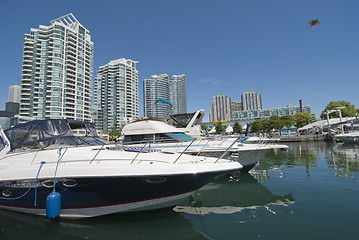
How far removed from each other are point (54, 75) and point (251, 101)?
553 feet

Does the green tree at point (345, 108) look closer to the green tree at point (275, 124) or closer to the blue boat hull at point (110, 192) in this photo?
the green tree at point (275, 124)

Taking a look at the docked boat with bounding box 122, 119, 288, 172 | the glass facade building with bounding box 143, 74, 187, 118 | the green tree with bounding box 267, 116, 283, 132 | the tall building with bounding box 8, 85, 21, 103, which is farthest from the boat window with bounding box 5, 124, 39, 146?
the tall building with bounding box 8, 85, 21, 103

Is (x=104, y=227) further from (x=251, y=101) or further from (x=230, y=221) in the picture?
(x=251, y=101)

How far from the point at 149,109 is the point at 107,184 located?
114753 millimetres

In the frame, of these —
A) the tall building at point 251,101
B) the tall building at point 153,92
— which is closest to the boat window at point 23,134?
the tall building at point 153,92

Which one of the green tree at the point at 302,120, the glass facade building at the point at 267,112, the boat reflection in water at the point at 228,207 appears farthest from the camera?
the glass facade building at the point at 267,112

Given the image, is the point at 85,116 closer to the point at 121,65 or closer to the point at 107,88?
the point at 107,88

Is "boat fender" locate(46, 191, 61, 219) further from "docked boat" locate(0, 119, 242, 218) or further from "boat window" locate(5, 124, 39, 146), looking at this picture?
"boat window" locate(5, 124, 39, 146)

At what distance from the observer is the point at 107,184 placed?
3.71 meters

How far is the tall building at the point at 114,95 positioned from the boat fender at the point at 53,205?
264 feet

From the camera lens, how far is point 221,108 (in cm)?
17462

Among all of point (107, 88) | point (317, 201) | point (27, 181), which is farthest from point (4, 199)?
point (107, 88)

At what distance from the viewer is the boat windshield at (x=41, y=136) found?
4.92 metres

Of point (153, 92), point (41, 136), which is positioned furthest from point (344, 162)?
point (153, 92)
